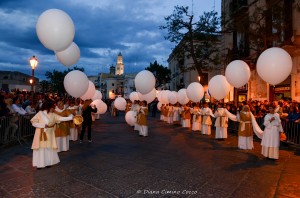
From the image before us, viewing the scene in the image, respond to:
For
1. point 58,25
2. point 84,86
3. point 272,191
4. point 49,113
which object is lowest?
point 272,191

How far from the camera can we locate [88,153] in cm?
855

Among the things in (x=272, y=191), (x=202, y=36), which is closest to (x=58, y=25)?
(x=272, y=191)

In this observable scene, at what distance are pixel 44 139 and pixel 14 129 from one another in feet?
11.2

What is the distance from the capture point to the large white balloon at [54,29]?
7364 millimetres

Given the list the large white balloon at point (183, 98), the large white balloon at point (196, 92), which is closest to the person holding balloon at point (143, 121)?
the large white balloon at point (196, 92)

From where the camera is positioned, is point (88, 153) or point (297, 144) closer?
point (88, 153)

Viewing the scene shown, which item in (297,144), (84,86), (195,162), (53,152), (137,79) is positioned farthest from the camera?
(137,79)

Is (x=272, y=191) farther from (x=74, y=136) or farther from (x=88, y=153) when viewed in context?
(x=74, y=136)

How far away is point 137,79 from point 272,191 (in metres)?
8.46

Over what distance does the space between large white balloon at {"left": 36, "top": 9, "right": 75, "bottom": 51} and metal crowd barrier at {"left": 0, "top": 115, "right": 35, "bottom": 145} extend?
10.2ft

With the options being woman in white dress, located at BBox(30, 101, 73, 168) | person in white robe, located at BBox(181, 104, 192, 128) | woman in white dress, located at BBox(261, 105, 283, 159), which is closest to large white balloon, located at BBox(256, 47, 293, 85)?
woman in white dress, located at BBox(261, 105, 283, 159)

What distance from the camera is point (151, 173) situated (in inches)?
249

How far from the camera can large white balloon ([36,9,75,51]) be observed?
24.2 feet

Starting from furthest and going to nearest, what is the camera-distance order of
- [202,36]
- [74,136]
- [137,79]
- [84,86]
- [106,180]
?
[202,36] → [137,79] → [74,136] → [84,86] → [106,180]
